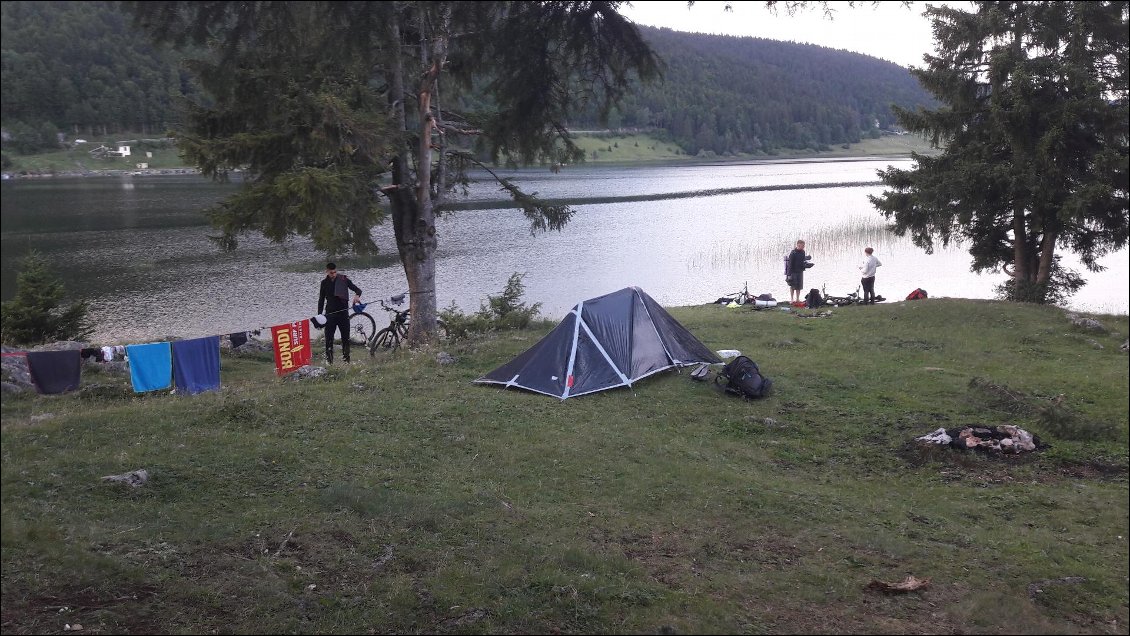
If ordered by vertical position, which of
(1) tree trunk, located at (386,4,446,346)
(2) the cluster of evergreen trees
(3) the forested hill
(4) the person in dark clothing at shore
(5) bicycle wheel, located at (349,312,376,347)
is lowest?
(5) bicycle wheel, located at (349,312,376,347)

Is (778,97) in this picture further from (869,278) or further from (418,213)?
(418,213)

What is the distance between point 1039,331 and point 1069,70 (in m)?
5.45

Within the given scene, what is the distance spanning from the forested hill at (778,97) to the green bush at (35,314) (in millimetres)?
44934

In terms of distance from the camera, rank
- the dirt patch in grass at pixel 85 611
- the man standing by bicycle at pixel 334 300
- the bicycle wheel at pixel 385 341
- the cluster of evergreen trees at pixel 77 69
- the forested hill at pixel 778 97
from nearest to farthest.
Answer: the dirt patch in grass at pixel 85 611 → the cluster of evergreen trees at pixel 77 69 → the man standing by bicycle at pixel 334 300 → the bicycle wheel at pixel 385 341 → the forested hill at pixel 778 97

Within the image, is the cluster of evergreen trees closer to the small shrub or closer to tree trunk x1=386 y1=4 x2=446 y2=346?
tree trunk x1=386 y1=4 x2=446 y2=346

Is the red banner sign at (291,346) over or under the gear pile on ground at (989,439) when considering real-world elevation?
over

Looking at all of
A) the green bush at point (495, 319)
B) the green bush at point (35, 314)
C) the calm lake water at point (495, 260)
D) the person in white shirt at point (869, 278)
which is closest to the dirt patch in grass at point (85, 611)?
the green bush at point (495, 319)

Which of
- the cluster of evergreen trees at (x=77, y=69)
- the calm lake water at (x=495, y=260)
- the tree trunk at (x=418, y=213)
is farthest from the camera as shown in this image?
the calm lake water at (x=495, y=260)

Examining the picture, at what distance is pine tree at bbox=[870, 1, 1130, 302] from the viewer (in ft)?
49.9

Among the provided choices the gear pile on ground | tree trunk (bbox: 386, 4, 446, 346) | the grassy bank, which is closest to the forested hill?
tree trunk (bbox: 386, 4, 446, 346)

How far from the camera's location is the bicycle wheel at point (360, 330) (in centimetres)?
1684

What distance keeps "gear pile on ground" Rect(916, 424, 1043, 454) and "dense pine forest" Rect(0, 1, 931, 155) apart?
5261mm

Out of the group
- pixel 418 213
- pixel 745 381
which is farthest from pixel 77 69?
pixel 745 381

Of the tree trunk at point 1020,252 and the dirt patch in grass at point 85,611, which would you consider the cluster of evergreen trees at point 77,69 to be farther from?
the tree trunk at point 1020,252
